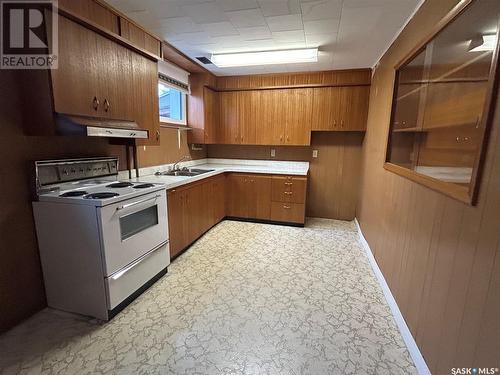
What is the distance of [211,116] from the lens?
13.8ft

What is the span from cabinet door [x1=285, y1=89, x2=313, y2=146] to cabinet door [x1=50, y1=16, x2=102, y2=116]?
9.18 feet

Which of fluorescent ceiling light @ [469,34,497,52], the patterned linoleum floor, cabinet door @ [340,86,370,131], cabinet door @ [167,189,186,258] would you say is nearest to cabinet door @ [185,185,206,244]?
cabinet door @ [167,189,186,258]

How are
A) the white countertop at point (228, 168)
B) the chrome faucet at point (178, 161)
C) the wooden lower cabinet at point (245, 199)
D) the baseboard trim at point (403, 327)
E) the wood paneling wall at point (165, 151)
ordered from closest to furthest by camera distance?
the baseboard trim at point (403, 327)
the white countertop at point (228, 168)
the wood paneling wall at point (165, 151)
the wooden lower cabinet at point (245, 199)
the chrome faucet at point (178, 161)

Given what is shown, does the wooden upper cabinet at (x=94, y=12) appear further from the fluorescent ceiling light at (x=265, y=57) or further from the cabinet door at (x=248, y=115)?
the cabinet door at (x=248, y=115)

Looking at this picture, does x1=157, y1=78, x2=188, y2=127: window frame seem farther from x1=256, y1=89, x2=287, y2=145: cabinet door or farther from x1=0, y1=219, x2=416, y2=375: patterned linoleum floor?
x1=0, y1=219, x2=416, y2=375: patterned linoleum floor

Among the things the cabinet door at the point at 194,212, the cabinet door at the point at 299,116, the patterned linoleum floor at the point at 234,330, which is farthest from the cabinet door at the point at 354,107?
the cabinet door at the point at 194,212

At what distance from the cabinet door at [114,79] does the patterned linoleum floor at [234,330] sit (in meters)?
1.67

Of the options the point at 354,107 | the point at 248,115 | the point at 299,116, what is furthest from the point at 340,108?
the point at 248,115

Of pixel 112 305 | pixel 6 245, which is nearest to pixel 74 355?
pixel 112 305

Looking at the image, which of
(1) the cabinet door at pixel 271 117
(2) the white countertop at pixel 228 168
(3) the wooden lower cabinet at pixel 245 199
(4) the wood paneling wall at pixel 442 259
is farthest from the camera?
(1) the cabinet door at pixel 271 117

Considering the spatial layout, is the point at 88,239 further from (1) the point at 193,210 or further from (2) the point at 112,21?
(2) the point at 112,21

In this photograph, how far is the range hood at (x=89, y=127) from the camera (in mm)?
1741

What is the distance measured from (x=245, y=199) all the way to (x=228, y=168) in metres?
0.59

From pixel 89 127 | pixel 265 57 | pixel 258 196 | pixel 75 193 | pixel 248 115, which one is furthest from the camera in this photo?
pixel 248 115
